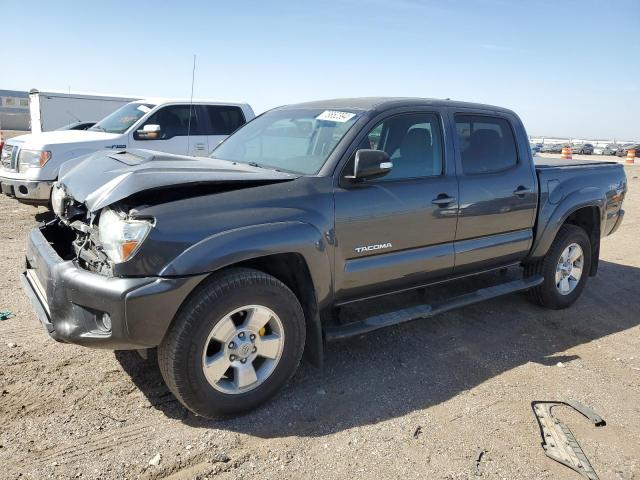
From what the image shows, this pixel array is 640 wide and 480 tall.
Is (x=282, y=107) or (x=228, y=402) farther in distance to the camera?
(x=282, y=107)

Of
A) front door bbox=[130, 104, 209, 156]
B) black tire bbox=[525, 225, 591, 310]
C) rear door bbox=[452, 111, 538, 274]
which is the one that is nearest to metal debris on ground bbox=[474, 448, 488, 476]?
rear door bbox=[452, 111, 538, 274]

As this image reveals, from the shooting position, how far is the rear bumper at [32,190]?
7352 millimetres

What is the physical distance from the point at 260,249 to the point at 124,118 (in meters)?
7.34

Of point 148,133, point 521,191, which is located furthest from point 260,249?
point 148,133

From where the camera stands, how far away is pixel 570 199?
16.0 ft

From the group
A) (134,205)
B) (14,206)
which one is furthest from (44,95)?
(134,205)

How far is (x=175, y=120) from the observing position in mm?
9344

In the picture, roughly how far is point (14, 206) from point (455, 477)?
9.18 metres

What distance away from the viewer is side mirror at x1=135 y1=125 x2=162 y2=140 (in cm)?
816

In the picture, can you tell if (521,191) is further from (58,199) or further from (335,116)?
(58,199)

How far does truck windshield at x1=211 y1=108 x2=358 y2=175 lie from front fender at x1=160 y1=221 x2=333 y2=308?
0.55 meters

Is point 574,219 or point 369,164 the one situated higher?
point 369,164

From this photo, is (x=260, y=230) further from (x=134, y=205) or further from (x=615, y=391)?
(x=615, y=391)

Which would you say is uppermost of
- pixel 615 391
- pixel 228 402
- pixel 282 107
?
pixel 282 107
